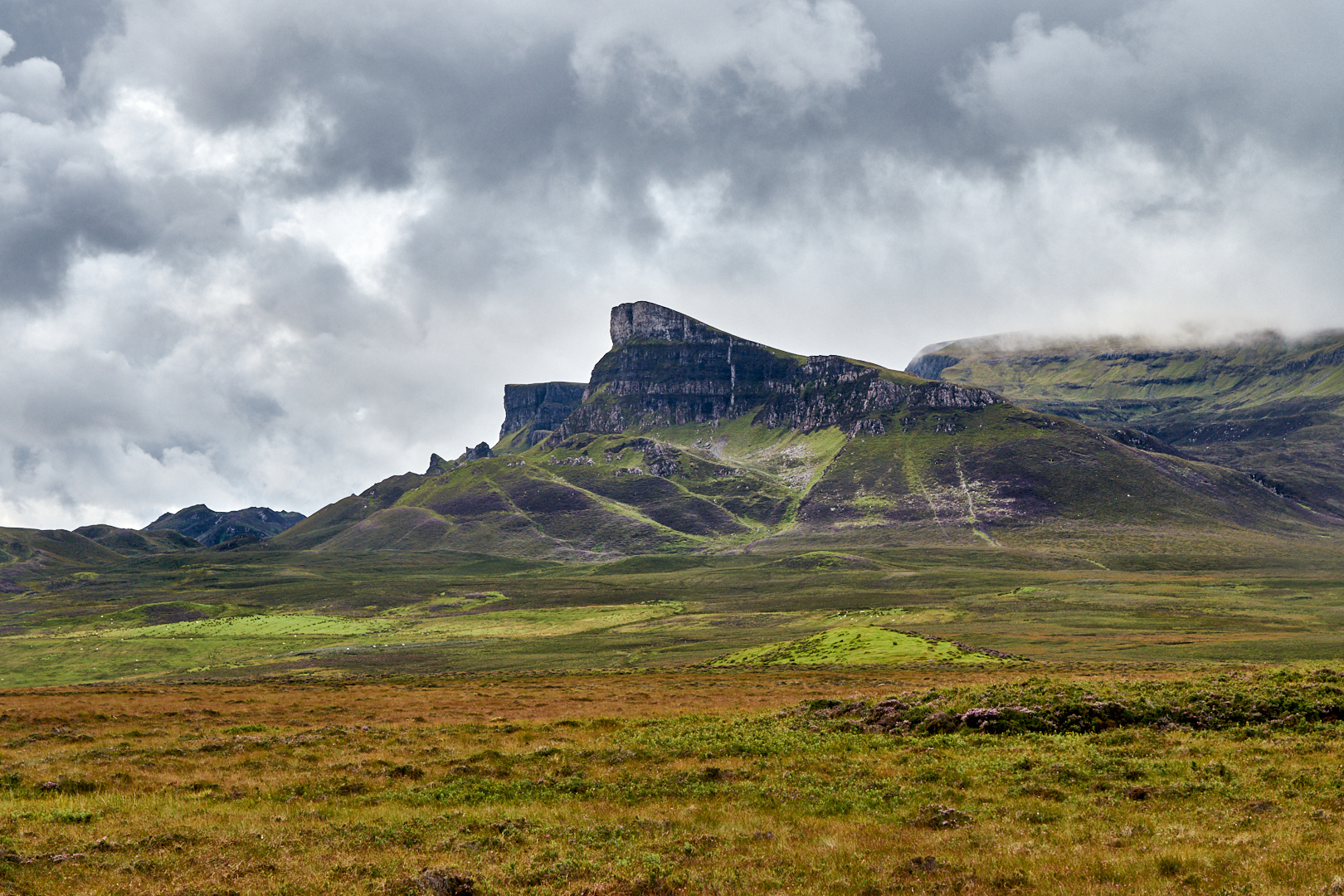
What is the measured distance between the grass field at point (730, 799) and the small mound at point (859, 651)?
39487 millimetres

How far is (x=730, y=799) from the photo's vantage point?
23562 mm

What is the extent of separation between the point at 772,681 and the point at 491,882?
4995 cm

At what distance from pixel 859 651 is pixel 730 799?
6156cm

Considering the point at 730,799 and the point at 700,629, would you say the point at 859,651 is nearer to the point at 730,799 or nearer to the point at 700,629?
the point at 700,629

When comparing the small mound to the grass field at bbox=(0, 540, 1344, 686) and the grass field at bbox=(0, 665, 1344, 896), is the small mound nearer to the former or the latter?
the grass field at bbox=(0, 540, 1344, 686)

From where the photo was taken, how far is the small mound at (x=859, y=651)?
76.8 m

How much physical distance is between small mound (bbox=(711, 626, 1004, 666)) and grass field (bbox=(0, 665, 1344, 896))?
39487 millimetres

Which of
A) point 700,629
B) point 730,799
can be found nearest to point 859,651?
point 700,629

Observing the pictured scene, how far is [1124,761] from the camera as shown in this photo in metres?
24.4

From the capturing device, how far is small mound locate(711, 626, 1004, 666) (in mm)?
76812

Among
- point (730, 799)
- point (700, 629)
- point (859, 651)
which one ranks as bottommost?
point (700, 629)

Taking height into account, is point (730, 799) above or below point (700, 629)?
above

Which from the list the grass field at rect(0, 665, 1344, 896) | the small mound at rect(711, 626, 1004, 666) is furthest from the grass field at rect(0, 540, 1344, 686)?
the grass field at rect(0, 665, 1344, 896)

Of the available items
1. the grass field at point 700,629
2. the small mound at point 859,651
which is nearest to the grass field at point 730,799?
the small mound at point 859,651
